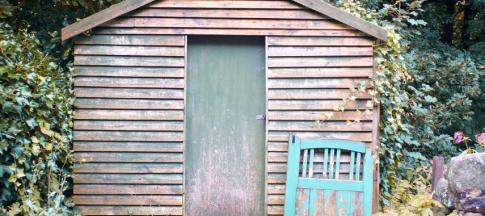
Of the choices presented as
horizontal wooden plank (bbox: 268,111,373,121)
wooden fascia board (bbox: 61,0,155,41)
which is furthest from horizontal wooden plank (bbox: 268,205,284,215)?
wooden fascia board (bbox: 61,0,155,41)

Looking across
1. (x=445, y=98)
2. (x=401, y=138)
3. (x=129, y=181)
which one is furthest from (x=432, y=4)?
(x=129, y=181)

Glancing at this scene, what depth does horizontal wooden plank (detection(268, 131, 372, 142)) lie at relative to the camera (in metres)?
6.08

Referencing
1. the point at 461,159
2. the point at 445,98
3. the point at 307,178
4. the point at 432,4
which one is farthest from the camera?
the point at 432,4

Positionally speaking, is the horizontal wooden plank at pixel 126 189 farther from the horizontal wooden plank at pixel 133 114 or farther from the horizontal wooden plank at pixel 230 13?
the horizontal wooden plank at pixel 230 13

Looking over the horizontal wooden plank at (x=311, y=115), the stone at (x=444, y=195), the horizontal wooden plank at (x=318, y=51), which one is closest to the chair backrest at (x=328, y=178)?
the horizontal wooden plank at (x=311, y=115)

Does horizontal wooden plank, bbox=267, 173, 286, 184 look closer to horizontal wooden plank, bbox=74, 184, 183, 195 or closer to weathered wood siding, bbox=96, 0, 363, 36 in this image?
horizontal wooden plank, bbox=74, 184, 183, 195

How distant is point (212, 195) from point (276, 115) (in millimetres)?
1210

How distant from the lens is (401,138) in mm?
7367

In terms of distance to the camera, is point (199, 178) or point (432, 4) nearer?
point (199, 178)

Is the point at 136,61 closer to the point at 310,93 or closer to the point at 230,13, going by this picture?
the point at 230,13

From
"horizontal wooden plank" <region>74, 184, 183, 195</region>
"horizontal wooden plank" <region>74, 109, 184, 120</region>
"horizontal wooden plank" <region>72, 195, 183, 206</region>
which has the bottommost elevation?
"horizontal wooden plank" <region>72, 195, 183, 206</region>

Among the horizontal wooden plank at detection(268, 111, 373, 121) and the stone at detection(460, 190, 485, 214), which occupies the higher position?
the horizontal wooden plank at detection(268, 111, 373, 121)

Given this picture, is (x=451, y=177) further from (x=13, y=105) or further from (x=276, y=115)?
(x=13, y=105)

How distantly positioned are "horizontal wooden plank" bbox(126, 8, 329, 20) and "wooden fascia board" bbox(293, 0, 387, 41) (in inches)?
4.3
